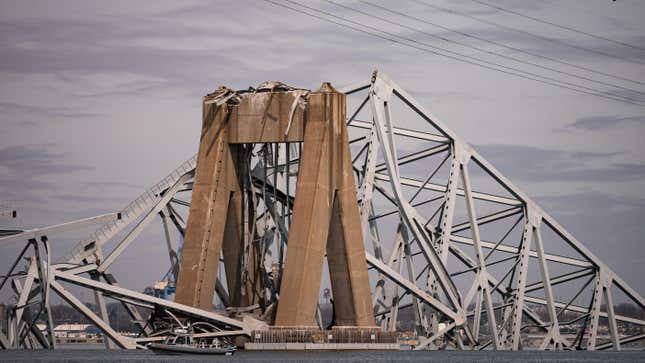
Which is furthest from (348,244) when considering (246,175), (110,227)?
(110,227)

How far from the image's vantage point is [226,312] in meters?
101

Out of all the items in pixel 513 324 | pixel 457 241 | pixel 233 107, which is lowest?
pixel 513 324

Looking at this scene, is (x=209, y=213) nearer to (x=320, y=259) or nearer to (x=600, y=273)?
→ (x=320, y=259)

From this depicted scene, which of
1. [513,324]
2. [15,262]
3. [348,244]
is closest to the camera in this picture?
[15,262]

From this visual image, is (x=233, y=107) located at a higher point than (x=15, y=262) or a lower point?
higher

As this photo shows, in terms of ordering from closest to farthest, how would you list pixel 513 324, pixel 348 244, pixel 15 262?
1. pixel 15 262
2. pixel 348 244
3. pixel 513 324

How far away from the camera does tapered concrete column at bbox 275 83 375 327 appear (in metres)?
94.8

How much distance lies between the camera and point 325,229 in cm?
9612

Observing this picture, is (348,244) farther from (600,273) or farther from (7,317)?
(600,273)

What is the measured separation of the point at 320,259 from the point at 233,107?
1364 centimetres

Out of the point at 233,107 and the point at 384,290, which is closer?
the point at 233,107

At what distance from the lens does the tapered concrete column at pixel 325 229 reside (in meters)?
94.8

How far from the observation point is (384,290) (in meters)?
121

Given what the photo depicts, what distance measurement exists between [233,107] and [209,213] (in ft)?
27.5
